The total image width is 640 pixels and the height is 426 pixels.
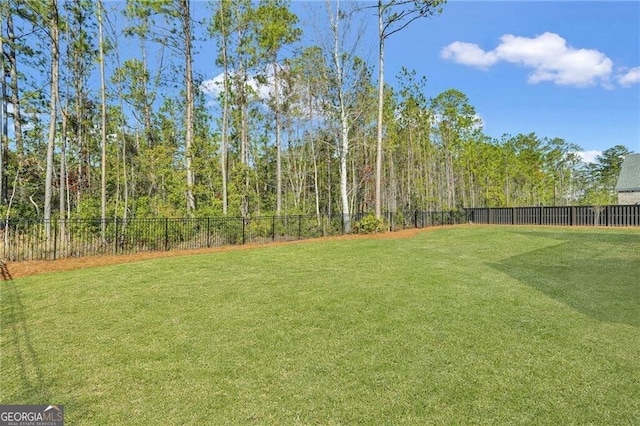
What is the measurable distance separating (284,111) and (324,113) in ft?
9.78

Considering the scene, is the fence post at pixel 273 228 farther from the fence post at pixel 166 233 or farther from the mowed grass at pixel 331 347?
the mowed grass at pixel 331 347

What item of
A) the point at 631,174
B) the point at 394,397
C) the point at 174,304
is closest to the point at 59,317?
the point at 174,304

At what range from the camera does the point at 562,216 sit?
1958 centimetres

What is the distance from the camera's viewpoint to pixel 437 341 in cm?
346

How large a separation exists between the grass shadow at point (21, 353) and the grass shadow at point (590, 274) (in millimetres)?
5617

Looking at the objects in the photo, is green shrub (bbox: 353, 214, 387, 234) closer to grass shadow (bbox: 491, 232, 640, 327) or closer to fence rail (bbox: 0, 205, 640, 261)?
fence rail (bbox: 0, 205, 640, 261)

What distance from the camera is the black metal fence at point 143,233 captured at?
9047 mm

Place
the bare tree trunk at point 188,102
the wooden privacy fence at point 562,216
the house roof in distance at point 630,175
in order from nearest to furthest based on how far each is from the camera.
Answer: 1. the bare tree trunk at point 188,102
2. the wooden privacy fence at point 562,216
3. the house roof in distance at point 630,175

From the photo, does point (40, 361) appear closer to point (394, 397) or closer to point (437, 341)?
point (394, 397)

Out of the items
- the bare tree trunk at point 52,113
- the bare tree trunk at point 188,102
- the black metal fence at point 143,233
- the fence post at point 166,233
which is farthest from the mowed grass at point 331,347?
the bare tree trunk at point 188,102

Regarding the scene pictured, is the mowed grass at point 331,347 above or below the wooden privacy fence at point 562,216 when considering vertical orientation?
below

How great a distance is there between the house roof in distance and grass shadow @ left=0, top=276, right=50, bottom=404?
108ft

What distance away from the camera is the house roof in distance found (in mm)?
24781

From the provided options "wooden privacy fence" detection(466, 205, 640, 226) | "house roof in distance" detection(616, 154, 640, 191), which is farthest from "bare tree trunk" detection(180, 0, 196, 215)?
"house roof in distance" detection(616, 154, 640, 191)
